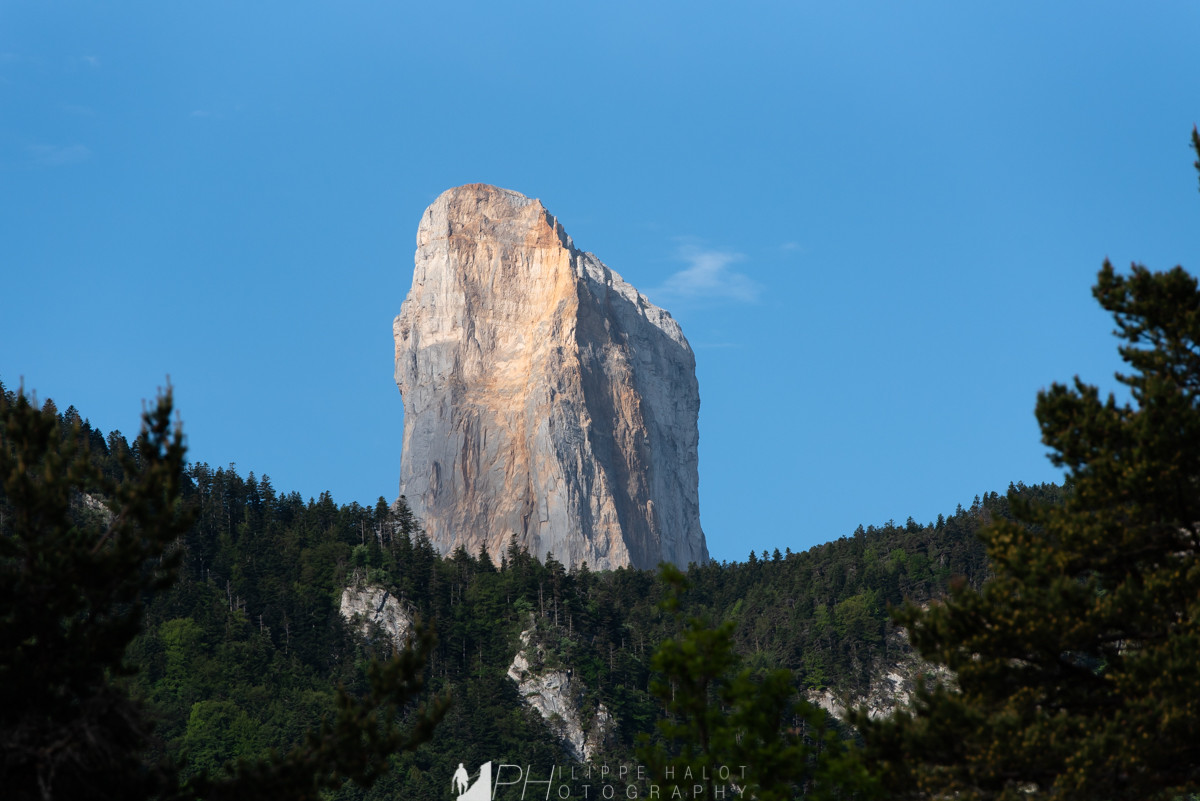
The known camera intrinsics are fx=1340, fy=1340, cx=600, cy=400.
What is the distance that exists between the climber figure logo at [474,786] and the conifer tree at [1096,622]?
179ft

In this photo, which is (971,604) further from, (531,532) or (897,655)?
(531,532)

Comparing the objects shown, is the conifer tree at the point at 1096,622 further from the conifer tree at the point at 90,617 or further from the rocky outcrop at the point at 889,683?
the rocky outcrop at the point at 889,683

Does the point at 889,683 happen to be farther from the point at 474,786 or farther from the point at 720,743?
the point at 720,743

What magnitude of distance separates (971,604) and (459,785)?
192 feet

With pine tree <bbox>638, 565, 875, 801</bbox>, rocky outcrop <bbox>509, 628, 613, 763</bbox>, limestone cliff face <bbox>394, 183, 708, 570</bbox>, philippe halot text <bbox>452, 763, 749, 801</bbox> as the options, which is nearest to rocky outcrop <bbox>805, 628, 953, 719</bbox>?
rocky outcrop <bbox>509, 628, 613, 763</bbox>

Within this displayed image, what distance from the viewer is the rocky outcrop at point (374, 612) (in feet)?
350

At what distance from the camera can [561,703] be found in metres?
98.5

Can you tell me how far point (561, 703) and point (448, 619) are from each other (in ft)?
46.6

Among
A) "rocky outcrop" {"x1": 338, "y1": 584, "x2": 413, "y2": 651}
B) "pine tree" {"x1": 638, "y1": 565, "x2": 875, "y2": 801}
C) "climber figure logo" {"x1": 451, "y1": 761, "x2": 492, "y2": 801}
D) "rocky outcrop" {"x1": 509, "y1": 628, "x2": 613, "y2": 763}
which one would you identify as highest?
"rocky outcrop" {"x1": 338, "y1": 584, "x2": 413, "y2": 651}

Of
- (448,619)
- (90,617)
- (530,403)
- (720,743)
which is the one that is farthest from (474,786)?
(530,403)

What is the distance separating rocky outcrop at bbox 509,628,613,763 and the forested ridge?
0.92 m

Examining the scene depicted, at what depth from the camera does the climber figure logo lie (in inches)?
3031

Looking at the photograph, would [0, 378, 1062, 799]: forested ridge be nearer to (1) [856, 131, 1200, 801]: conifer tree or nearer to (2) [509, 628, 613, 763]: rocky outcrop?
(2) [509, 628, 613, 763]: rocky outcrop

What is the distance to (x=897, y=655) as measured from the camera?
11175cm
